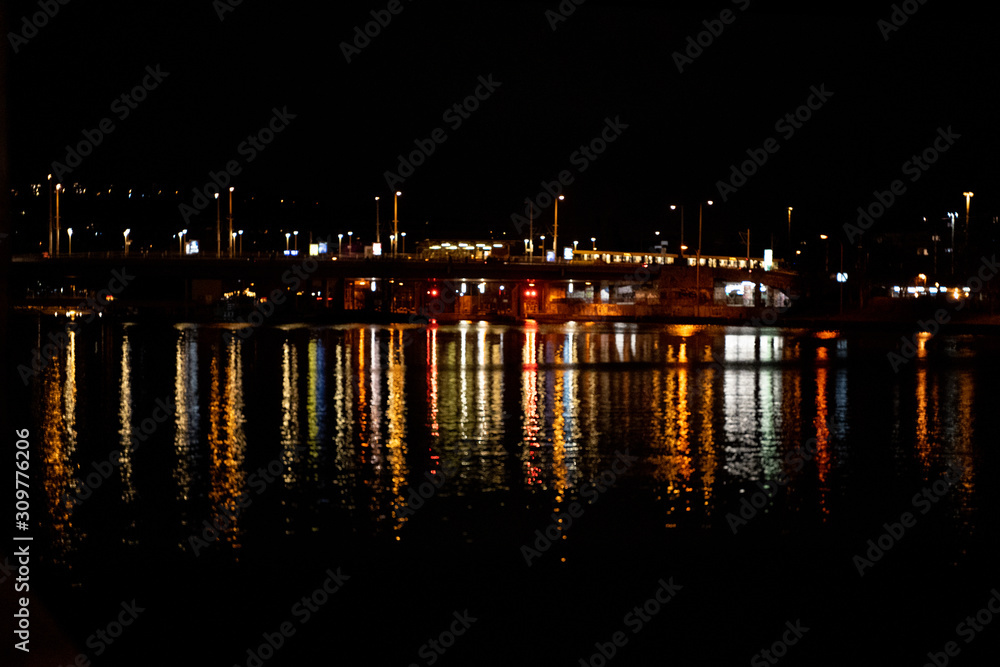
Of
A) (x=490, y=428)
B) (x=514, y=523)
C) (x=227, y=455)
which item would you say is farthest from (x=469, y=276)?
(x=514, y=523)

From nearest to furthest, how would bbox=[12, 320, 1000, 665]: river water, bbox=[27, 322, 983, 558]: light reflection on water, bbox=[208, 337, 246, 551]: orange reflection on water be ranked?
bbox=[12, 320, 1000, 665]: river water → bbox=[208, 337, 246, 551]: orange reflection on water → bbox=[27, 322, 983, 558]: light reflection on water

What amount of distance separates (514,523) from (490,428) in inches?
270

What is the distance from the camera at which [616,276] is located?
3253 inches

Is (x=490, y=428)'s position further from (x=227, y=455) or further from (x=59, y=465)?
(x=59, y=465)

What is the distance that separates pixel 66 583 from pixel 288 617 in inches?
82.7

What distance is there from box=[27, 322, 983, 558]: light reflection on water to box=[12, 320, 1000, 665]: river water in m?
0.08

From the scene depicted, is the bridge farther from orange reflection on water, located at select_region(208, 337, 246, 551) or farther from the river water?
the river water

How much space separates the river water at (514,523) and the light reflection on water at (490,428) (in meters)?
0.08

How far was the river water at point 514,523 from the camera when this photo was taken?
777 cm

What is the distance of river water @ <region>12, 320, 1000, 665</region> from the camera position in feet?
25.5

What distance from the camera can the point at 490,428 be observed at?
17.7 m

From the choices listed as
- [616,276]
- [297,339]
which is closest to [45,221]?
[616,276]

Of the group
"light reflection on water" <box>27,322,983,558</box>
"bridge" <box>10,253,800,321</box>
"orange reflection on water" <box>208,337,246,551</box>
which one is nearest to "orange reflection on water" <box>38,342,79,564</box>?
"light reflection on water" <box>27,322,983,558</box>

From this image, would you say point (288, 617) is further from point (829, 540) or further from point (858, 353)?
point (858, 353)
